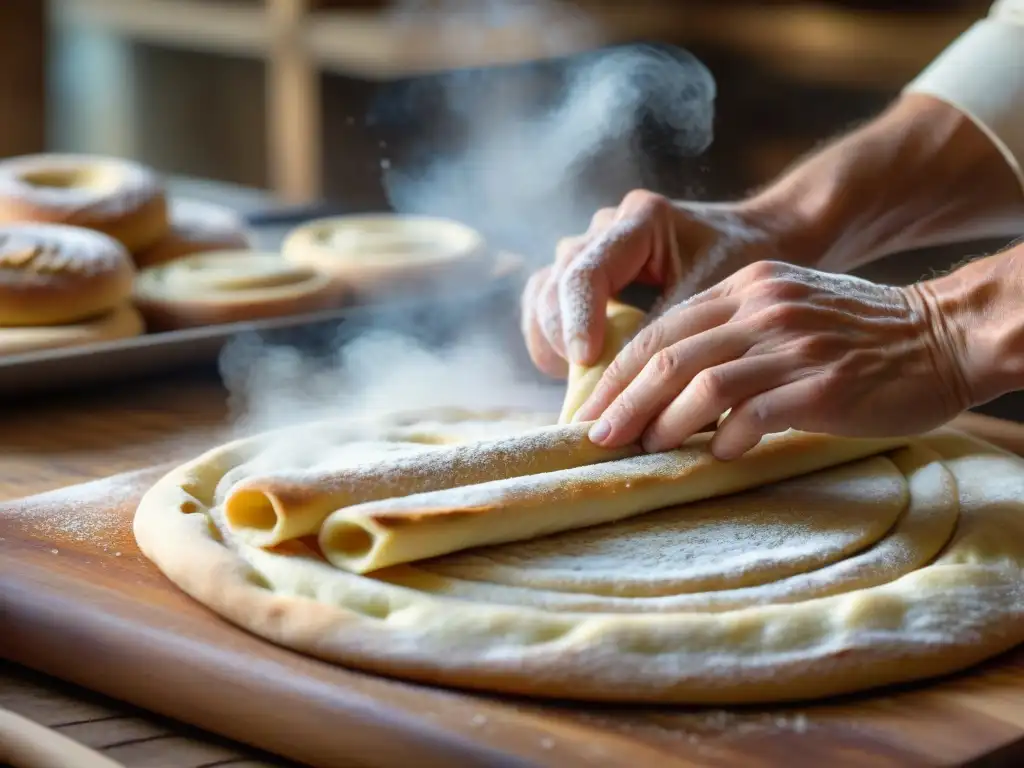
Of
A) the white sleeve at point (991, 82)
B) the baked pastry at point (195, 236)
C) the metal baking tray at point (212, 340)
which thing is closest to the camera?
the metal baking tray at point (212, 340)

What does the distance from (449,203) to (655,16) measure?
1342 mm

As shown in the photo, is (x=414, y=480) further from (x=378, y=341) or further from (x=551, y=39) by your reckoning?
(x=551, y=39)

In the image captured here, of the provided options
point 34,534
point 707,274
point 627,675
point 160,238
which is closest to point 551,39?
point 160,238

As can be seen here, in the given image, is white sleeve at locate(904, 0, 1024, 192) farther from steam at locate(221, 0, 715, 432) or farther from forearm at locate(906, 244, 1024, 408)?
steam at locate(221, 0, 715, 432)

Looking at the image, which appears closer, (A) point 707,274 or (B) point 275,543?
(B) point 275,543

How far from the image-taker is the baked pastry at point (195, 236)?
223 cm

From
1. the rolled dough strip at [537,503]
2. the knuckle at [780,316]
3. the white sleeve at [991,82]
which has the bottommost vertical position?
the rolled dough strip at [537,503]

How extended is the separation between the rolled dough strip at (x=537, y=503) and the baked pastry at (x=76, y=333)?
82 cm

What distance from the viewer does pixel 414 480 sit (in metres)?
1.12

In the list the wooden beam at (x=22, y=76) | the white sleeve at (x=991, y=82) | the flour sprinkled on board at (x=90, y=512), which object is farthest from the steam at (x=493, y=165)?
the wooden beam at (x=22, y=76)

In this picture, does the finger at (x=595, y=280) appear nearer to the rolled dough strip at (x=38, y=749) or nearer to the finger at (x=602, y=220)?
the finger at (x=602, y=220)

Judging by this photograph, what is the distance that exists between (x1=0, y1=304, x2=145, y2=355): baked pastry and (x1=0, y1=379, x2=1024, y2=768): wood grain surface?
595mm

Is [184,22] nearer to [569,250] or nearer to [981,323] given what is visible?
[569,250]

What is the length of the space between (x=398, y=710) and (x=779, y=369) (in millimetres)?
493
